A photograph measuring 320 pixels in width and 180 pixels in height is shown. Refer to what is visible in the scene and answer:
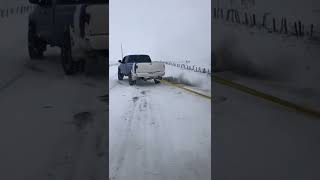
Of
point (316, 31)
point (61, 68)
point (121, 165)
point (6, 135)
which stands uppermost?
point (316, 31)

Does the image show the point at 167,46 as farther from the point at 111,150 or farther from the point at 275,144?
the point at 275,144

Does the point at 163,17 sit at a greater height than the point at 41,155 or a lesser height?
greater

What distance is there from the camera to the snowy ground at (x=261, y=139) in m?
2.82

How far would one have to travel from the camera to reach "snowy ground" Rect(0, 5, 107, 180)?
2.70 meters

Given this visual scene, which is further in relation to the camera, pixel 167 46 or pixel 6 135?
pixel 167 46

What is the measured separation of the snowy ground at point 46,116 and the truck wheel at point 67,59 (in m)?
0.03

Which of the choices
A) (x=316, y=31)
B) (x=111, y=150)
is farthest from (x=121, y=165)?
(x=316, y=31)

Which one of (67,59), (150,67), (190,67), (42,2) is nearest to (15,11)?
(42,2)

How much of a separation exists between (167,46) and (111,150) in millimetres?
772

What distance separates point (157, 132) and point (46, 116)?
0.71 metres

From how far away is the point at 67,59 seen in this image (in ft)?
9.26

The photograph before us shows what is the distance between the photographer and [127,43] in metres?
2.84

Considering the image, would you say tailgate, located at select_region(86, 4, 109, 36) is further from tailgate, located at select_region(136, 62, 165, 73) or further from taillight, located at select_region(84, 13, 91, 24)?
tailgate, located at select_region(136, 62, 165, 73)

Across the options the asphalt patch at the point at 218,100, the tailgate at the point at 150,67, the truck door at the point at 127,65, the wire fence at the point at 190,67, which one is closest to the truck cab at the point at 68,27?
the truck door at the point at 127,65
